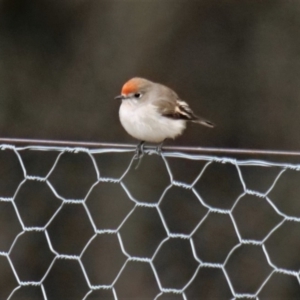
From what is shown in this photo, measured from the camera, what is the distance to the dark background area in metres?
2.95

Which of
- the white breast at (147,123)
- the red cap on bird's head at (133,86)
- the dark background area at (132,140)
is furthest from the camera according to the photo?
the dark background area at (132,140)

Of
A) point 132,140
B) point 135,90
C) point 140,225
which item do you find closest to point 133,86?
point 135,90

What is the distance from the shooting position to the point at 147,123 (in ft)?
5.98

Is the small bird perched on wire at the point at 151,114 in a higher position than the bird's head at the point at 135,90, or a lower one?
lower

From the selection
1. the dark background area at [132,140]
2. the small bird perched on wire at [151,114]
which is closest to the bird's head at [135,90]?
the small bird perched on wire at [151,114]

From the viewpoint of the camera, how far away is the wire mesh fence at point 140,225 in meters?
3.04

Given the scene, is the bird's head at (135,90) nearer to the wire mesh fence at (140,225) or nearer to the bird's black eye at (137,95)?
the bird's black eye at (137,95)

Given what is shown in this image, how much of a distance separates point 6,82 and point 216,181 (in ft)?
3.44

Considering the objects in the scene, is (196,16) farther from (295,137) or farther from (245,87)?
(295,137)

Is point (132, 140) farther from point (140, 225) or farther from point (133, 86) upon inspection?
point (133, 86)

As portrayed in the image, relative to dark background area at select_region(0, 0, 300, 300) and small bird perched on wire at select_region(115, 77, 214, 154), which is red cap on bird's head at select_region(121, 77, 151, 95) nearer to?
small bird perched on wire at select_region(115, 77, 214, 154)

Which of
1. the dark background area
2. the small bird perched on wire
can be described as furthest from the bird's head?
the dark background area

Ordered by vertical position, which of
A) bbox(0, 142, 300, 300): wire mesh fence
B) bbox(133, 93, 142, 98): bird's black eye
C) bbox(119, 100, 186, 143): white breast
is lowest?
bbox(0, 142, 300, 300): wire mesh fence

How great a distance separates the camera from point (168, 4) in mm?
2926
